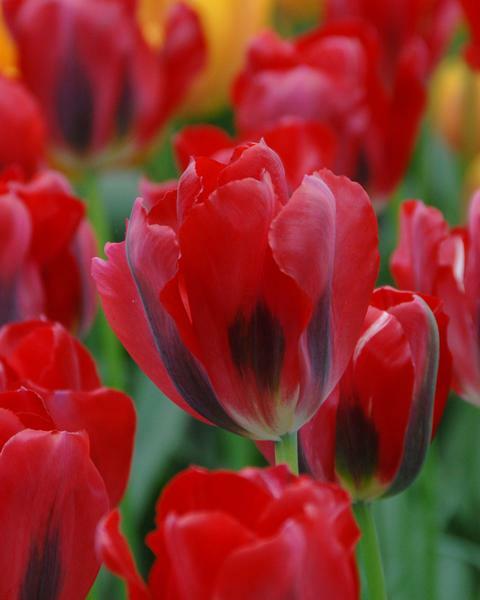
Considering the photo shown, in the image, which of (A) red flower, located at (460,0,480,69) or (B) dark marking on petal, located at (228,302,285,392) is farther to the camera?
(A) red flower, located at (460,0,480,69)

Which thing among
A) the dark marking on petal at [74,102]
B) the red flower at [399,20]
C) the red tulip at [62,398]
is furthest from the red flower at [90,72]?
the red tulip at [62,398]

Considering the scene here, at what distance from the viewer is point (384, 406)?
38 cm

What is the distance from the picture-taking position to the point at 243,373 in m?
0.35

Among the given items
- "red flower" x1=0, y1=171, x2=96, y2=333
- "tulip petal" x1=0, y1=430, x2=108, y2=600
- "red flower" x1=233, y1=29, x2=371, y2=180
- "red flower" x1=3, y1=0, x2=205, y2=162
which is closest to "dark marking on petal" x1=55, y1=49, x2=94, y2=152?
"red flower" x1=3, y1=0, x2=205, y2=162

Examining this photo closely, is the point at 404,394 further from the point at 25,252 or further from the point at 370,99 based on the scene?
the point at 370,99

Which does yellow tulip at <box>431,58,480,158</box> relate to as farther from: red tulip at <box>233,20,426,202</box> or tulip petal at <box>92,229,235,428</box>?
tulip petal at <box>92,229,235,428</box>

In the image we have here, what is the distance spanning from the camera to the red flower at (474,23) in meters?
0.58

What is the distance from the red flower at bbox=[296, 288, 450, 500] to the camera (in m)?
0.37

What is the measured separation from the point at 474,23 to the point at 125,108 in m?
0.25

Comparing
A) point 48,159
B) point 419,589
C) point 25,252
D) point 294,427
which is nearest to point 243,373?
point 294,427

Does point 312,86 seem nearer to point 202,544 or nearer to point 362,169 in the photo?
point 362,169

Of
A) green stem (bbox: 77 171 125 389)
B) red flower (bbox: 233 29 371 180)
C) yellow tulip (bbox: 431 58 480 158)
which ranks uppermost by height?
red flower (bbox: 233 29 371 180)

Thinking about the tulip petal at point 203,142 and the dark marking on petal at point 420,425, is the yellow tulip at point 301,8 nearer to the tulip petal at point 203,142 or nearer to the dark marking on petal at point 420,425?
the tulip petal at point 203,142

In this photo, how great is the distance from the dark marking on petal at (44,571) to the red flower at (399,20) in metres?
0.52
